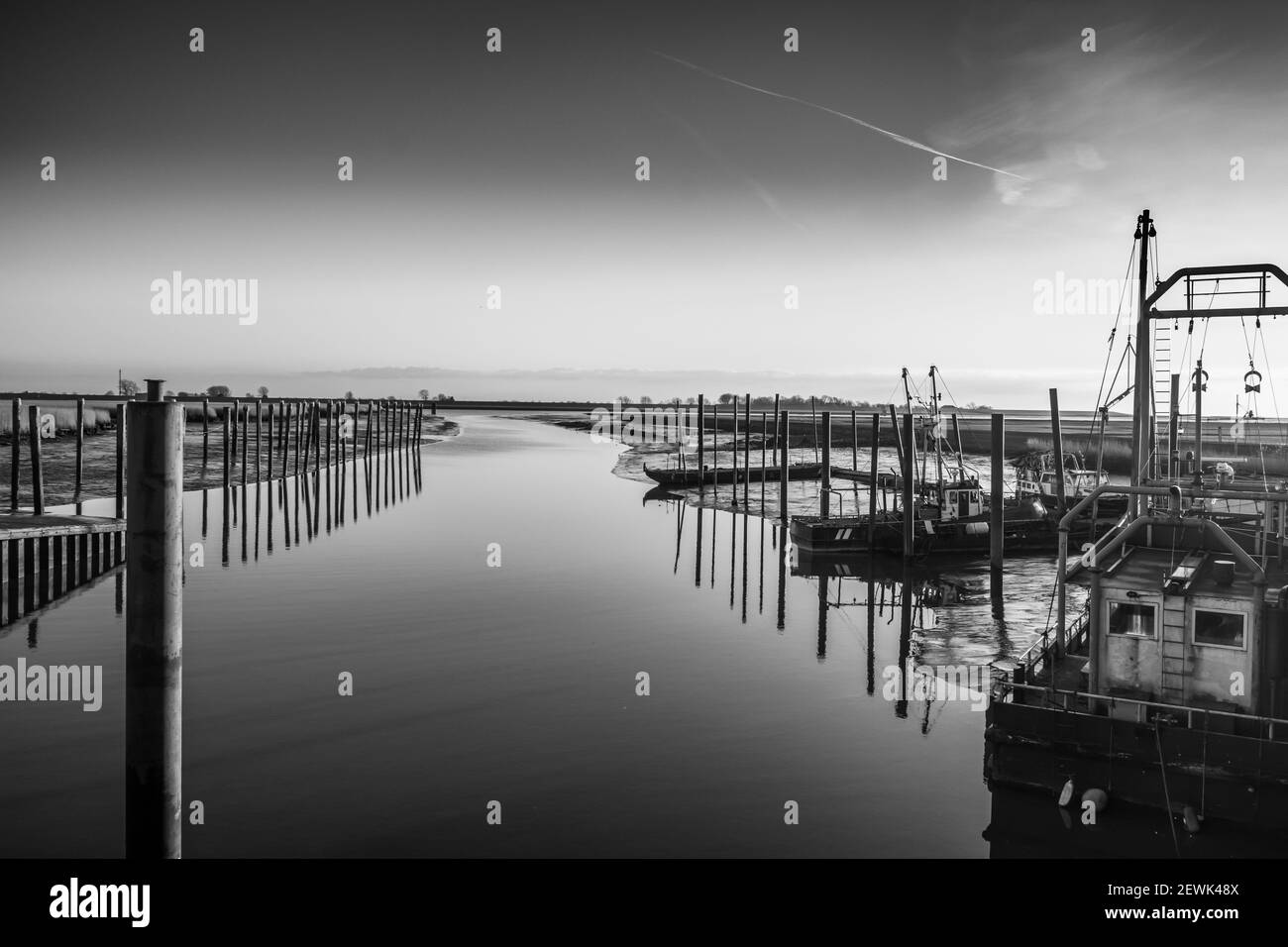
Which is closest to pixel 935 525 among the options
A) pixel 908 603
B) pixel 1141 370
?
pixel 908 603

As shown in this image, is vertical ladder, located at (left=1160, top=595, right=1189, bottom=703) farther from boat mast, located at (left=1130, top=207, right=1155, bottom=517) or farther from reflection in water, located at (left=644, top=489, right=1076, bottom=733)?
boat mast, located at (left=1130, top=207, right=1155, bottom=517)

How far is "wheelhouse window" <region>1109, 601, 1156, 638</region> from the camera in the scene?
14.8 meters

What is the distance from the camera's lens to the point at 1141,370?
70.9 feet

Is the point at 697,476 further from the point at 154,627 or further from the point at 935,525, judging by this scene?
the point at 154,627

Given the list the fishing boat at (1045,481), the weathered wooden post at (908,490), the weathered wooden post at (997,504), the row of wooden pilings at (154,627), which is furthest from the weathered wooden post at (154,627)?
the fishing boat at (1045,481)

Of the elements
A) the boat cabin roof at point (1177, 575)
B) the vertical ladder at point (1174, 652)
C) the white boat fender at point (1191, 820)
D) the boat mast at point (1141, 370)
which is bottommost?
the white boat fender at point (1191, 820)

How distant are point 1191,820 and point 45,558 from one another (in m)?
28.4

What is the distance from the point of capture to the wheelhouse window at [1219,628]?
14.2 metres

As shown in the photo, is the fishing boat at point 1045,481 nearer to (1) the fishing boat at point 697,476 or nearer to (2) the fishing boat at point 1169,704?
(1) the fishing boat at point 697,476

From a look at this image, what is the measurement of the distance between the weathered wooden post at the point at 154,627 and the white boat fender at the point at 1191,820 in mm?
13594

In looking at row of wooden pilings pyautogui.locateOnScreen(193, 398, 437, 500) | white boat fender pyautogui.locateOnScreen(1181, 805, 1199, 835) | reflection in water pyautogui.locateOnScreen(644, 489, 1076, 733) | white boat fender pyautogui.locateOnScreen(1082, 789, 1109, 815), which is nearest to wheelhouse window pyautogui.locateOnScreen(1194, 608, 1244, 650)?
white boat fender pyautogui.locateOnScreen(1181, 805, 1199, 835)
